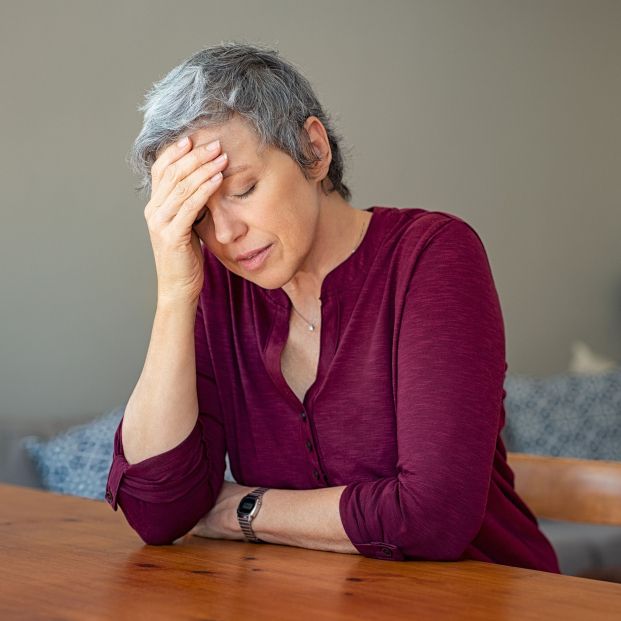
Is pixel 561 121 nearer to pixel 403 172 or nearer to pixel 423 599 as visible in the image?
pixel 403 172

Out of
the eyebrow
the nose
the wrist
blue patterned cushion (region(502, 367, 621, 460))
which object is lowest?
blue patterned cushion (region(502, 367, 621, 460))

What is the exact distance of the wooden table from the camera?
35.4 inches

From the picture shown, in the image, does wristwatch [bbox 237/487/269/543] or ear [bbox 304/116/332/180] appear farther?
ear [bbox 304/116/332/180]

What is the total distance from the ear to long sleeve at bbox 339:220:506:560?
233 millimetres

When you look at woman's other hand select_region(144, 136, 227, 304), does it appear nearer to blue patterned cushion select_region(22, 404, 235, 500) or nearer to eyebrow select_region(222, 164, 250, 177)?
eyebrow select_region(222, 164, 250, 177)

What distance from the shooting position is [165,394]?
144cm

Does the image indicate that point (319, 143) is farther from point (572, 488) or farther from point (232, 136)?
point (572, 488)

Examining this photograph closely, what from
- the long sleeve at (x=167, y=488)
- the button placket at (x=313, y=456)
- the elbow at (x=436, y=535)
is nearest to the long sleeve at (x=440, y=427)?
the elbow at (x=436, y=535)

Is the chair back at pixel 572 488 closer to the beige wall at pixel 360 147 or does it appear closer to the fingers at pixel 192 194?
the fingers at pixel 192 194

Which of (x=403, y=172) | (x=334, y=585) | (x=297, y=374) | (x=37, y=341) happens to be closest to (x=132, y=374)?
(x=37, y=341)

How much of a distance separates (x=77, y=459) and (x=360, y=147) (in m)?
1.67

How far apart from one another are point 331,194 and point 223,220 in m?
0.25

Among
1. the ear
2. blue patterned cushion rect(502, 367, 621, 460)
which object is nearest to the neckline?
A: the ear

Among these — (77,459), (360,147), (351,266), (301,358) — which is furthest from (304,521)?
(360,147)
